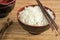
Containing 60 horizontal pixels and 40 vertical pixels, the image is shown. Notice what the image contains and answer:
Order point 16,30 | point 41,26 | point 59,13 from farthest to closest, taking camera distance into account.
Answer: point 59,13
point 16,30
point 41,26

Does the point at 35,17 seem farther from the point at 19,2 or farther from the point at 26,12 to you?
the point at 19,2

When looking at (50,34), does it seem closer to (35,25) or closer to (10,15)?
(35,25)

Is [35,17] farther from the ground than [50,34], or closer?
farther from the ground

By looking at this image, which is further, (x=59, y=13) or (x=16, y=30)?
(x=59, y=13)

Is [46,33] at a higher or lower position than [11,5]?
lower

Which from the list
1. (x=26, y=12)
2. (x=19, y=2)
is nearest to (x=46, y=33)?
(x=26, y=12)

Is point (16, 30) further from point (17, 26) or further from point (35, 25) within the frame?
point (35, 25)

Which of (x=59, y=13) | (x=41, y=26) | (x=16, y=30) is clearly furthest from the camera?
(x=59, y=13)

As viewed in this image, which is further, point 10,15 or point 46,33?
point 10,15

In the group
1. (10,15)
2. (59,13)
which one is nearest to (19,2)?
(10,15)
